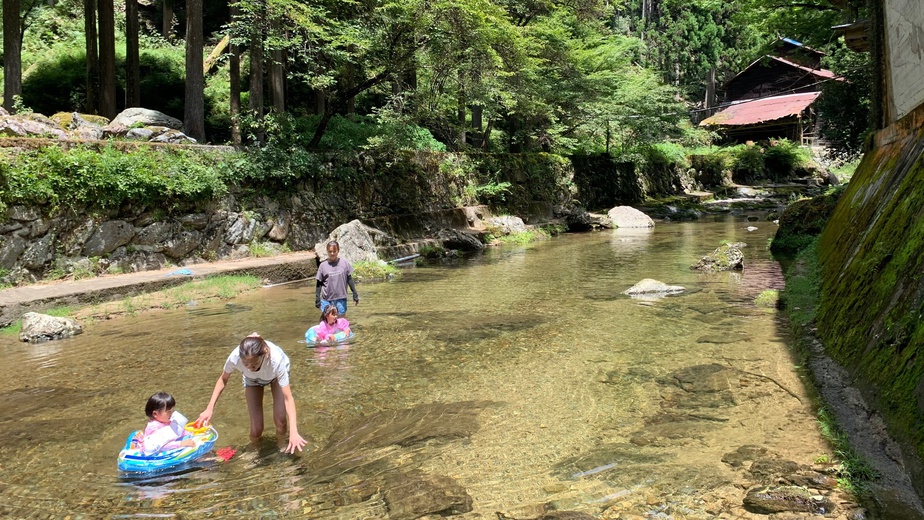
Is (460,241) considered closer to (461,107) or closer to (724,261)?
(461,107)

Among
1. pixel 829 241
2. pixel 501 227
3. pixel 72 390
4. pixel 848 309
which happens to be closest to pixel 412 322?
pixel 72 390

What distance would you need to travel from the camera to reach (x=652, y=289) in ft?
39.0

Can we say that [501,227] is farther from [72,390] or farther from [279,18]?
[72,390]

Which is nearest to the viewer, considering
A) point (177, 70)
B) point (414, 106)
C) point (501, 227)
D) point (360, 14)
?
point (360, 14)

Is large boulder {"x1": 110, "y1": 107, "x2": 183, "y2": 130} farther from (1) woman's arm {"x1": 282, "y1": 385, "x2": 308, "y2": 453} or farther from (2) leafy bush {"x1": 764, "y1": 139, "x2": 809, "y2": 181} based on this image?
(2) leafy bush {"x1": 764, "y1": 139, "x2": 809, "y2": 181}

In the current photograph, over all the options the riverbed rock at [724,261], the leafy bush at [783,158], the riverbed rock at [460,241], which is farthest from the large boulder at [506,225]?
the leafy bush at [783,158]

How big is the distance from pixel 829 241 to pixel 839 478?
355 inches

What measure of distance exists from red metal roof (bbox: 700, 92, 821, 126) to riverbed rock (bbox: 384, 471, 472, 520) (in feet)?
160

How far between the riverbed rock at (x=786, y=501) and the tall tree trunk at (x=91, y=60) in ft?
79.9

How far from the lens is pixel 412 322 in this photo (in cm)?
1036

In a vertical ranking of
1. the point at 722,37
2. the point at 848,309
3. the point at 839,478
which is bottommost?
the point at 839,478

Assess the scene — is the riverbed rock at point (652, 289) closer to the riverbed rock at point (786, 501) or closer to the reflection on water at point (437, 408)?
the reflection on water at point (437, 408)

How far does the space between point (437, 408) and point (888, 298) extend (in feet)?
13.8

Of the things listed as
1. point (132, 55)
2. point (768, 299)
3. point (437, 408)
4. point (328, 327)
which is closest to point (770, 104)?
point (768, 299)
